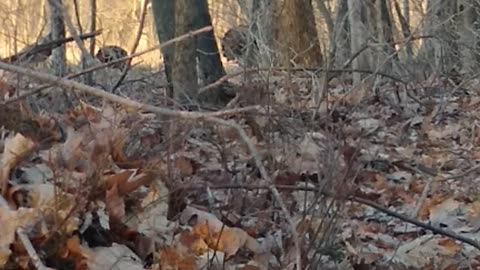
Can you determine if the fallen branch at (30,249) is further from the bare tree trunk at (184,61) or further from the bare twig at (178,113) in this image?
the bare tree trunk at (184,61)

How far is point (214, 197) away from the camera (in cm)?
350

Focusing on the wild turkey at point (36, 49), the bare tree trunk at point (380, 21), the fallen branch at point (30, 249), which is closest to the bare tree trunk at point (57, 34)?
the wild turkey at point (36, 49)

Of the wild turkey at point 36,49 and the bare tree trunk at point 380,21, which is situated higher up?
the wild turkey at point 36,49

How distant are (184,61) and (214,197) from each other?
2836mm

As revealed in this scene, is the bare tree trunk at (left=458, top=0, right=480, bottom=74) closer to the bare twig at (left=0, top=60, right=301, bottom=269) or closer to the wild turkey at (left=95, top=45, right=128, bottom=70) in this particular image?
the wild turkey at (left=95, top=45, right=128, bottom=70)

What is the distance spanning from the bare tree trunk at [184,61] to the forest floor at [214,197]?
97 centimetres

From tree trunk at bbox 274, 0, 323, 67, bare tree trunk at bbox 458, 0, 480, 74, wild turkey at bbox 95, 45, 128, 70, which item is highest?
wild turkey at bbox 95, 45, 128, 70

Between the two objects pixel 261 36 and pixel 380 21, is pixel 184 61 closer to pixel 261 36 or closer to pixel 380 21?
pixel 261 36

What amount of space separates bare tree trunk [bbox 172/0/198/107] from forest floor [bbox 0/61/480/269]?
0.97 m

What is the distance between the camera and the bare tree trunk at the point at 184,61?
6234mm

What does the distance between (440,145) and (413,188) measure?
5.02 ft

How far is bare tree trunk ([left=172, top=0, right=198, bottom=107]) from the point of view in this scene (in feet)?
20.5

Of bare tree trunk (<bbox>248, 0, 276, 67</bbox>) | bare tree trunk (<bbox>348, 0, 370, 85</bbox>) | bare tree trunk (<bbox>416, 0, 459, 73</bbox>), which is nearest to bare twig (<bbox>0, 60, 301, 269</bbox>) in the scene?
bare tree trunk (<bbox>248, 0, 276, 67</bbox>)

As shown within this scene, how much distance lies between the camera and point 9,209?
2508mm
